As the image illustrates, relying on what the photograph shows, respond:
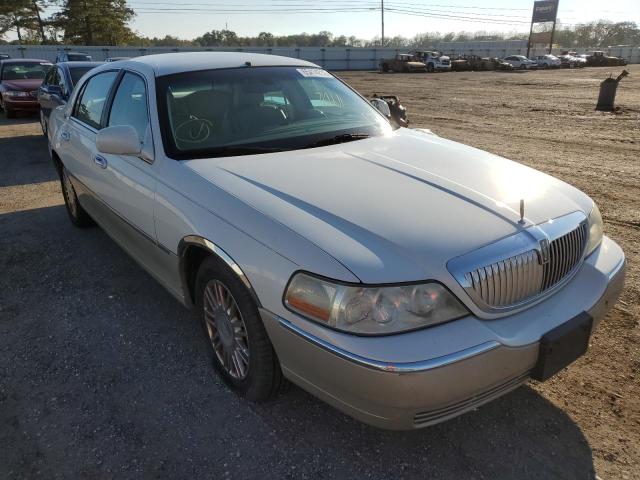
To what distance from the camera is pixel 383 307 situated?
192 cm

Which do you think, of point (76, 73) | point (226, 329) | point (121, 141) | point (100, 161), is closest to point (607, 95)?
point (76, 73)

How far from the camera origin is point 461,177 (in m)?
2.72

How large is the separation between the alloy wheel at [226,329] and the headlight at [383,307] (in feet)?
2.03

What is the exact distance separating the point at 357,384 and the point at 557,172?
6686 millimetres

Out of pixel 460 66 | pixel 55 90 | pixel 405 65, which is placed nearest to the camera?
pixel 55 90

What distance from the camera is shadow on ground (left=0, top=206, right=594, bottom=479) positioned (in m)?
2.24

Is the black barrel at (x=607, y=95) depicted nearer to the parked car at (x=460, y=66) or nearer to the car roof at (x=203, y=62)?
the car roof at (x=203, y=62)

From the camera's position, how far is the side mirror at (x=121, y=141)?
9.70ft

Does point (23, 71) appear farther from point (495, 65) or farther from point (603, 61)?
point (603, 61)

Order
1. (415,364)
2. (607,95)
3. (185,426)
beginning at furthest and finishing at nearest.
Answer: (607,95) < (185,426) < (415,364)

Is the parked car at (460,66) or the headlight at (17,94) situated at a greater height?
the headlight at (17,94)

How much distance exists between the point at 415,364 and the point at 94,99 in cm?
371

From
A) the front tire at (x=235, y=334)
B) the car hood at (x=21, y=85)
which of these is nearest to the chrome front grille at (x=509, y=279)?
the front tire at (x=235, y=334)

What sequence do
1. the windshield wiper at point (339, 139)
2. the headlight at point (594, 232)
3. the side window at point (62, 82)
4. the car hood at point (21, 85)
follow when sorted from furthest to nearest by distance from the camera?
the car hood at point (21, 85)
the side window at point (62, 82)
the windshield wiper at point (339, 139)
the headlight at point (594, 232)
